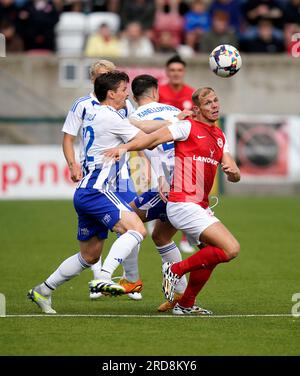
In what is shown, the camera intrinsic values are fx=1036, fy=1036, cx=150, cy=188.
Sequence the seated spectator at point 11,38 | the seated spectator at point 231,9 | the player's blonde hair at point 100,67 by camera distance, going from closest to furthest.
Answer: the player's blonde hair at point 100,67 < the seated spectator at point 11,38 < the seated spectator at point 231,9

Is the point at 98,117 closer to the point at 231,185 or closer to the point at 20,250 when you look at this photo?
the point at 20,250

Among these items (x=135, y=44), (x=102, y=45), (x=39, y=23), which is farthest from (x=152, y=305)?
(x=135, y=44)

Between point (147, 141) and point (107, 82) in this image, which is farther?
point (107, 82)

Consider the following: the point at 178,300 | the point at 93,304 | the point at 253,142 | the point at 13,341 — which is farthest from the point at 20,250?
the point at 253,142

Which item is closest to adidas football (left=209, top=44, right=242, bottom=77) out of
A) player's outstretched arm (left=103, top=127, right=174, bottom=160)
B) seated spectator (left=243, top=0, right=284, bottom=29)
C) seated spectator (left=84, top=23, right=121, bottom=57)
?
player's outstretched arm (left=103, top=127, right=174, bottom=160)

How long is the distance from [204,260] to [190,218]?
398 mm

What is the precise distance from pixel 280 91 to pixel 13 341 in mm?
17247

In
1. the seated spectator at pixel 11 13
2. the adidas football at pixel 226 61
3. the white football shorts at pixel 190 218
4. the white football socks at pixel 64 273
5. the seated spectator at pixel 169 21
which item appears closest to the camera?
the white football shorts at pixel 190 218

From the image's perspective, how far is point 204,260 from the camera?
9.22 metres

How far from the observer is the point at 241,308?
32.7ft

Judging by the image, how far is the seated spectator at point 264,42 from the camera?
24444 millimetres

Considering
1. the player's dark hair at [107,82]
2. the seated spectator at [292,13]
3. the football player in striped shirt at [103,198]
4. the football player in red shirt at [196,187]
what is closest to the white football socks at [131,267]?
the football player in striped shirt at [103,198]

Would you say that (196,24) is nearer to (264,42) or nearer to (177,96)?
(264,42)

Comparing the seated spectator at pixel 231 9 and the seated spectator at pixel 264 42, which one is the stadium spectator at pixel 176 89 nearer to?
the seated spectator at pixel 264 42
